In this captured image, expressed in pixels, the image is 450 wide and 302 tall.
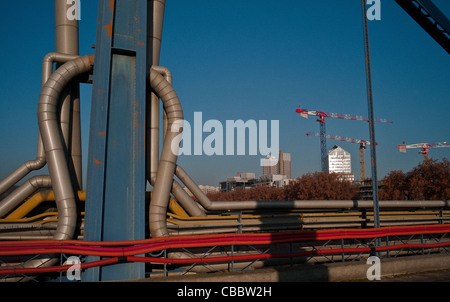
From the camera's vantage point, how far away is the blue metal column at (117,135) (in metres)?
8.38

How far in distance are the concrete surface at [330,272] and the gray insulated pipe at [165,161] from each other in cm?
246

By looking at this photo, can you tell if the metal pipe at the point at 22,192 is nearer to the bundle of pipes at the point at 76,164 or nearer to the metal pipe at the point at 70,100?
the bundle of pipes at the point at 76,164

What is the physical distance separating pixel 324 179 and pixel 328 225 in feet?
230

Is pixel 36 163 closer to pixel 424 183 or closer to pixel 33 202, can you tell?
pixel 33 202

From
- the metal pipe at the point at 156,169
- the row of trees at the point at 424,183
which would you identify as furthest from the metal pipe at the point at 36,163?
the row of trees at the point at 424,183

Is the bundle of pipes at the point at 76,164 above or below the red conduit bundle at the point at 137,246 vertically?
above

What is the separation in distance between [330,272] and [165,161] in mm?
5541

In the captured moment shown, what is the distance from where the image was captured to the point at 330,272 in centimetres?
866

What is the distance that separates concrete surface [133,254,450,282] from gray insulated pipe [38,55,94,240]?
11.9 feet

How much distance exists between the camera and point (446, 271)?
994 cm

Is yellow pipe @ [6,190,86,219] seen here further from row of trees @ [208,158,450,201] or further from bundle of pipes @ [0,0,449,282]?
row of trees @ [208,158,450,201]

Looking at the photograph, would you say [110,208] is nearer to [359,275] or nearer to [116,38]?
[116,38]

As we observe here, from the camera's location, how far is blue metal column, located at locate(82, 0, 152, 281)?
8375 mm
